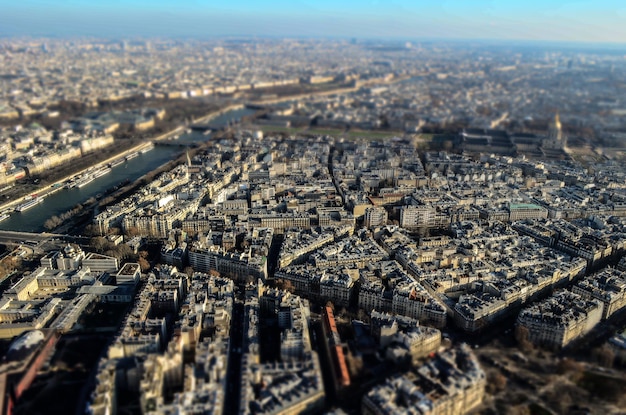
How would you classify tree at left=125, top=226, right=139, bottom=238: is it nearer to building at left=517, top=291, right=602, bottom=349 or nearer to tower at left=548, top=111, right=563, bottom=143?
building at left=517, top=291, right=602, bottom=349

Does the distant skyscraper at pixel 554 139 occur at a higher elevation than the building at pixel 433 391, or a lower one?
higher

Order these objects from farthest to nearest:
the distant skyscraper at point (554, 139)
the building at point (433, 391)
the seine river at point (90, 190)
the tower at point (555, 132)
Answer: the tower at point (555, 132) → the distant skyscraper at point (554, 139) → the seine river at point (90, 190) → the building at point (433, 391)

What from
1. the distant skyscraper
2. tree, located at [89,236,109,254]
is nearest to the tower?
the distant skyscraper

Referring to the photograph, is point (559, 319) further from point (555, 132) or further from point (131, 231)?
point (555, 132)

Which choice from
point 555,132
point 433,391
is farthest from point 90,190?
point 555,132

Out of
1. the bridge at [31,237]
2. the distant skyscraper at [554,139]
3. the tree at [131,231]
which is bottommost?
the bridge at [31,237]

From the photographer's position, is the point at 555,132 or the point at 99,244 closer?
the point at 99,244

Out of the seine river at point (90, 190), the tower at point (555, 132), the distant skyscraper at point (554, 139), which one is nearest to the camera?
the seine river at point (90, 190)

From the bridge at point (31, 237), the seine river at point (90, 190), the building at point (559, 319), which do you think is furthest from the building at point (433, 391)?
the seine river at point (90, 190)

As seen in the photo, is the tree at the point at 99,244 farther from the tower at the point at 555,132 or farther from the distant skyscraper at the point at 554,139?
the tower at the point at 555,132
